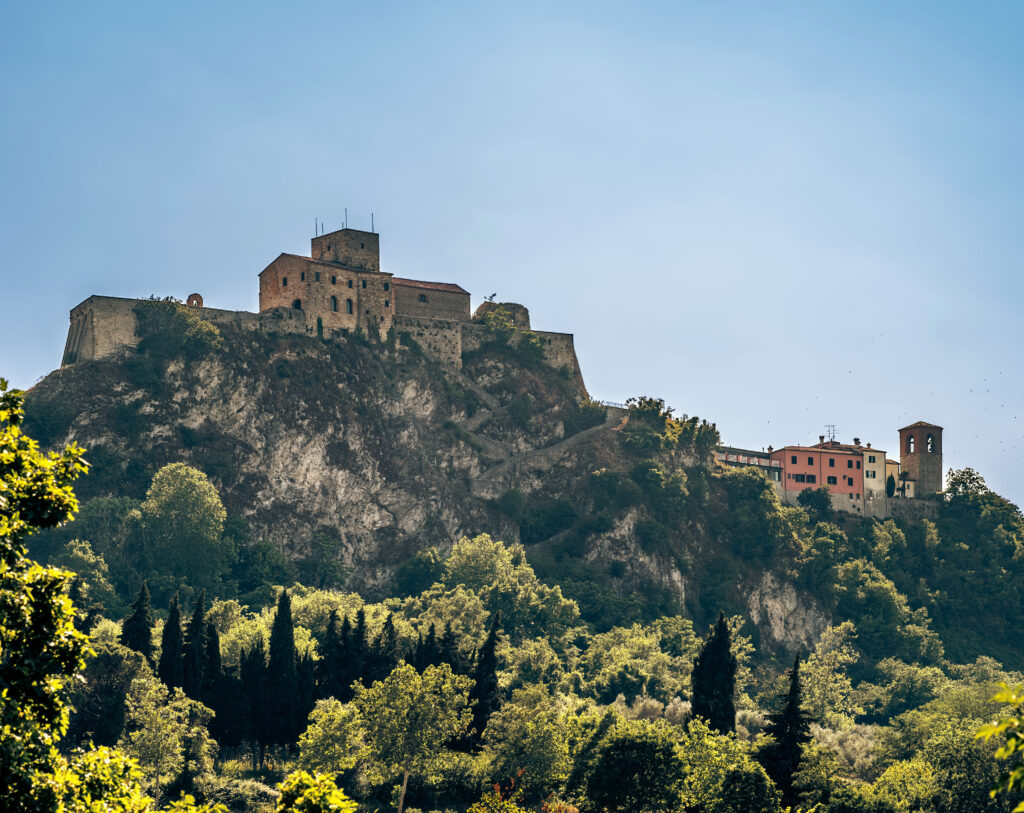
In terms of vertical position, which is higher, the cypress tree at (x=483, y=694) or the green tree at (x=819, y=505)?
the green tree at (x=819, y=505)

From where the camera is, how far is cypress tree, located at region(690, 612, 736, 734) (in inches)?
3167

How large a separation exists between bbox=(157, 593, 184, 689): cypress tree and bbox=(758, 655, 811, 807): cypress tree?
31.5m

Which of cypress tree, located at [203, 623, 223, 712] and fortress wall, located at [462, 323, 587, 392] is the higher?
fortress wall, located at [462, 323, 587, 392]

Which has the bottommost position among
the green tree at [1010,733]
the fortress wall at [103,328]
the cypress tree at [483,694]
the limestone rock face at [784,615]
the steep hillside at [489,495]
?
the cypress tree at [483,694]

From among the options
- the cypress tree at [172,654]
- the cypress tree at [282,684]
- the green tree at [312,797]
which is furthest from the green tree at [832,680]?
the green tree at [312,797]

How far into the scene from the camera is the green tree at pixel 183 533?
4190 inches

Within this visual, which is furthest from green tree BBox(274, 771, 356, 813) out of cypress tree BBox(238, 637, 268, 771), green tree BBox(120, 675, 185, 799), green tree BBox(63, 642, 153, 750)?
cypress tree BBox(238, 637, 268, 771)

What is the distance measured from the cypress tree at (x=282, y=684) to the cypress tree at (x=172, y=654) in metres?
5.33

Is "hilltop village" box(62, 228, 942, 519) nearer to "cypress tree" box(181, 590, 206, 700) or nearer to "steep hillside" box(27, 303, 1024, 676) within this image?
"steep hillside" box(27, 303, 1024, 676)

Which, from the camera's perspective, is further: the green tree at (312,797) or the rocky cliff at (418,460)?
the rocky cliff at (418,460)

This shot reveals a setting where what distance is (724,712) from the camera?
80688mm

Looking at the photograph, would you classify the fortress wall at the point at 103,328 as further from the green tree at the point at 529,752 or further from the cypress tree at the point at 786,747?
the cypress tree at the point at 786,747

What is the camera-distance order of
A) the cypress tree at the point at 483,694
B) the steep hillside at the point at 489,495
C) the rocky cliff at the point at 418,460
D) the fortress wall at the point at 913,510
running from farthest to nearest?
the fortress wall at the point at 913,510 < the rocky cliff at the point at 418,460 < the steep hillside at the point at 489,495 < the cypress tree at the point at 483,694

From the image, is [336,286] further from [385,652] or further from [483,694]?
[483,694]
